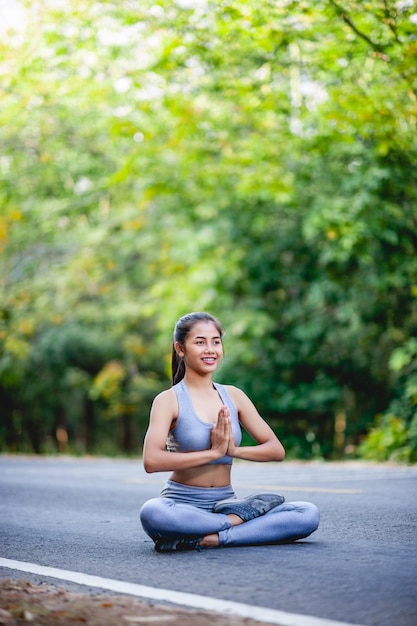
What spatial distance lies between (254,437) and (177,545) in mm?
796

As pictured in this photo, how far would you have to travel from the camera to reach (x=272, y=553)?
17.6 ft

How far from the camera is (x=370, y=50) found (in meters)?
13.7

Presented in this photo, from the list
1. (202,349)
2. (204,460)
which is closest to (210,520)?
(204,460)

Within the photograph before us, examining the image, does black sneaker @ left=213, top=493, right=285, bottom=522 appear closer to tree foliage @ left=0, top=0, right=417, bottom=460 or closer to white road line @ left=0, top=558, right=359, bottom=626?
white road line @ left=0, top=558, right=359, bottom=626

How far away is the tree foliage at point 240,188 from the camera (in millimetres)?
15141

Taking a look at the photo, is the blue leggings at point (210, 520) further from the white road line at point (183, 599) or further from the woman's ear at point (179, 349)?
the woman's ear at point (179, 349)

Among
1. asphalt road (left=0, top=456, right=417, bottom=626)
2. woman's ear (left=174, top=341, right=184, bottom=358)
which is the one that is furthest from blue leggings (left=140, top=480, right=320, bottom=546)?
woman's ear (left=174, top=341, right=184, bottom=358)

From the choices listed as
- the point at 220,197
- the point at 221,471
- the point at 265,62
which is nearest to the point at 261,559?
the point at 221,471

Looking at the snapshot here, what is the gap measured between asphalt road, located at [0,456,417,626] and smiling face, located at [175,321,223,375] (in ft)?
3.62

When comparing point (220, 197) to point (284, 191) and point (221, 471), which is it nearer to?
point (284, 191)

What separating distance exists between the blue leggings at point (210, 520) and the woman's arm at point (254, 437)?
33 centimetres

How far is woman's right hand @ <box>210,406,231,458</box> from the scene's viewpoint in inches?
213

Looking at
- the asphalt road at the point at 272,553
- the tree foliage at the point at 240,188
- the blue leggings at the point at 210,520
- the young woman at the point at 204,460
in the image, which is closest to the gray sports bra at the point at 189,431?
the young woman at the point at 204,460

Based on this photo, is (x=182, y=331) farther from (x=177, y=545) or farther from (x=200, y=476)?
(x=177, y=545)
